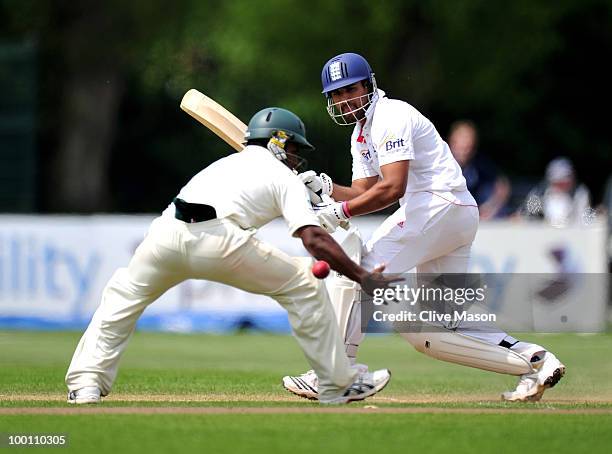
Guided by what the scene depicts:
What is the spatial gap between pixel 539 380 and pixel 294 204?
215cm

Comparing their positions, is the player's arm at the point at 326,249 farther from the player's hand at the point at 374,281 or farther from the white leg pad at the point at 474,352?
the white leg pad at the point at 474,352

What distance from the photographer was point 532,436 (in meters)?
7.19

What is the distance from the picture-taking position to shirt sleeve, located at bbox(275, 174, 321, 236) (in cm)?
788

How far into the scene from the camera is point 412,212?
9000 mm

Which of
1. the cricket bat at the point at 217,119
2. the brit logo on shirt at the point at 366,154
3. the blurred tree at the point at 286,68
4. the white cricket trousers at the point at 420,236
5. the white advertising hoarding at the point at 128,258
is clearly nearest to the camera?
the white cricket trousers at the point at 420,236

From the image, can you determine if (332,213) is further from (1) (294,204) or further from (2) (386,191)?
(1) (294,204)

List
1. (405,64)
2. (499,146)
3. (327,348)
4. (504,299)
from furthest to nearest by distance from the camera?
(499,146), (405,64), (504,299), (327,348)

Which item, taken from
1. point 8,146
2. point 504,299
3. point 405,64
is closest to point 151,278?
point 504,299

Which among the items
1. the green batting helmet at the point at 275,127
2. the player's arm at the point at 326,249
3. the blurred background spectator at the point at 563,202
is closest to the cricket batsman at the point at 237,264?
the player's arm at the point at 326,249

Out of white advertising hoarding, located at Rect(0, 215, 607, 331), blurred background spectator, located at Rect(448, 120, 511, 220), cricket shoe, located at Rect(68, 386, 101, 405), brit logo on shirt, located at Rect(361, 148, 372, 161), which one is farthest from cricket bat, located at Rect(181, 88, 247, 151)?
blurred background spectator, located at Rect(448, 120, 511, 220)

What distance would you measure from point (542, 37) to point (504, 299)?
1880 centimetres

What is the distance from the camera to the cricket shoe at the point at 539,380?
884cm

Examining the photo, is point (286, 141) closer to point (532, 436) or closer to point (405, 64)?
point (532, 436)

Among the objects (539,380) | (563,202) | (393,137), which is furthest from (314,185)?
(563,202)
